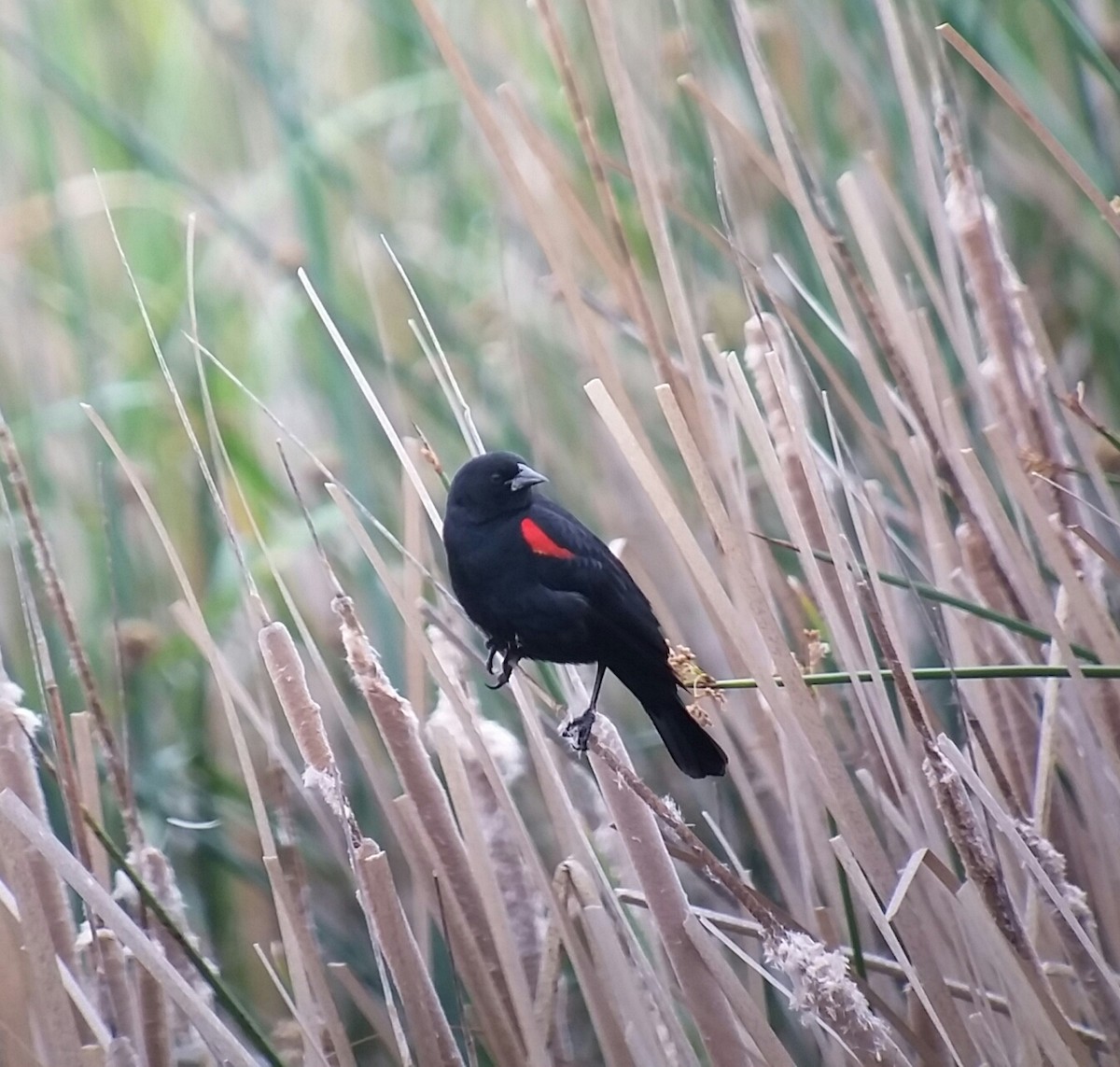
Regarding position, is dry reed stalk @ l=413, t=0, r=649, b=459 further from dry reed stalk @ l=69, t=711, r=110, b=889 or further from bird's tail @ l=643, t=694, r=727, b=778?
dry reed stalk @ l=69, t=711, r=110, b=889

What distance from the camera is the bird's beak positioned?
3.53 feet

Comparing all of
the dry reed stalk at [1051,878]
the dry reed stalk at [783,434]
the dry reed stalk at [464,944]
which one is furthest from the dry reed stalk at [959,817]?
the dry reed stalk at [464,944]

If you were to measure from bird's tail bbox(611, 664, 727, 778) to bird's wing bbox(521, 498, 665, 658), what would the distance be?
0.03 meters

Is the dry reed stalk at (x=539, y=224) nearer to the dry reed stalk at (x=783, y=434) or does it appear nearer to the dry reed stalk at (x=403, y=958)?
the dry reed stalk at (x=783, y=434)

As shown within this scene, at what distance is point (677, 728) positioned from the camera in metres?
1.06

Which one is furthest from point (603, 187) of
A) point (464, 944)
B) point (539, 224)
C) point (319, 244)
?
point (464, 944)

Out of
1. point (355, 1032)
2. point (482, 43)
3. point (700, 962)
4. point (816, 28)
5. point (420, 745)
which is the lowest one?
point (355, 1032)

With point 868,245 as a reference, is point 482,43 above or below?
above

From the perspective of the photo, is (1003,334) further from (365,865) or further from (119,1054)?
Answer: (119,1054)

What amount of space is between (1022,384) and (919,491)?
13 cm

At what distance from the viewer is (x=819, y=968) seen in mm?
847

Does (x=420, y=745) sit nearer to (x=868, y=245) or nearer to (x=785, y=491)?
(x=785, y=491)

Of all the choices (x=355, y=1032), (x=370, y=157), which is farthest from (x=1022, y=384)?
(x=370, y=157)

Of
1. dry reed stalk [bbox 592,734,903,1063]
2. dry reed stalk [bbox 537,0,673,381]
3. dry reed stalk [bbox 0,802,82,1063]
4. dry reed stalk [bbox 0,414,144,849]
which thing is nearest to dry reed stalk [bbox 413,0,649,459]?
dry reed stalk [bbox 537,0,673,381]
